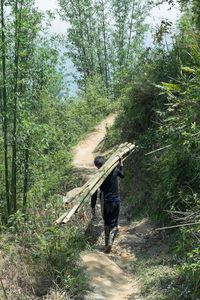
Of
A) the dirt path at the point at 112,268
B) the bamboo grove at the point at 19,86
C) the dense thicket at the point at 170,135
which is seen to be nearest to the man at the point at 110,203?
the dirt path at the point at 112,268

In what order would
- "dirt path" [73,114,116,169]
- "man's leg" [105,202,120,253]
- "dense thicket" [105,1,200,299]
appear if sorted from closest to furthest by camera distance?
"dense thicket" [105,1,200,299]
"man's leg" [105,202,120,253]
"dirt path" [73,114,116,169]

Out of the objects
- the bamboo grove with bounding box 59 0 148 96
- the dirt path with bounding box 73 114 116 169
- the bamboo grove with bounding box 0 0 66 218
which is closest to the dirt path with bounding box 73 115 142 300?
the bamboo grove with bounding box 0 0 66 218

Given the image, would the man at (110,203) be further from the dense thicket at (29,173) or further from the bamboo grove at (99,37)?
the bamboo grove at (99,37)

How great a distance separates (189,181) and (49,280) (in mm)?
2494

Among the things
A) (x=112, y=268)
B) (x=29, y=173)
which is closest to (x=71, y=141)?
(x=29, y=173)

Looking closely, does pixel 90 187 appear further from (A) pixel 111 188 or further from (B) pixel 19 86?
(B) pixel 19 86

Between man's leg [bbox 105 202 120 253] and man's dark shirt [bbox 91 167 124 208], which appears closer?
man's leg [bbox 105 202 120 253]

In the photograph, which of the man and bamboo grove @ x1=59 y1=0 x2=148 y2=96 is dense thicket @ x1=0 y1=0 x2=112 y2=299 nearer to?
the man

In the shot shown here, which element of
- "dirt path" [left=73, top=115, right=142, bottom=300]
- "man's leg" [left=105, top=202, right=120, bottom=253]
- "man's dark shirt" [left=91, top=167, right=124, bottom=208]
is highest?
"man's dark shirt" [left=91, top=167, right=124, bottom=208]

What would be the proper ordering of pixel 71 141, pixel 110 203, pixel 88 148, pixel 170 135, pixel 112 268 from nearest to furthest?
pixel 112 268 → pixel 170 135 → pixel 110 203 → pixel 88 148 → pixel 71 141

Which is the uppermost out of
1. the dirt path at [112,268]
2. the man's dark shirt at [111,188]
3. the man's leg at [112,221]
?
the man's dark shirt at [111,188]

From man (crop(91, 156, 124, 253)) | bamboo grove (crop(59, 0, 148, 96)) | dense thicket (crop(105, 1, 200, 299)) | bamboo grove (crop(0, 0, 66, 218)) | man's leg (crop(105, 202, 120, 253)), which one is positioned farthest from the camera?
bamboo grove (crop(59, 0, 148, 96))

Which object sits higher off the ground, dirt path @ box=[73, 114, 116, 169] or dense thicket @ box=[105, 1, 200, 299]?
dense thicket @ box=[105, 1, 200, 299]

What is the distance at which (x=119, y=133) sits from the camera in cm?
1395
